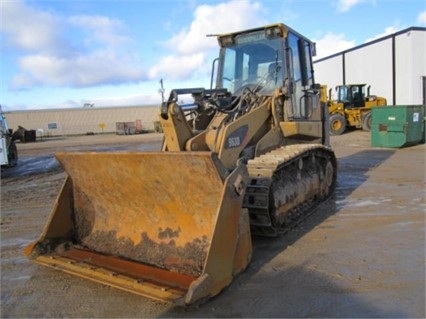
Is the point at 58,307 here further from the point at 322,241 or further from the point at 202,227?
Answer: the point at 322,241

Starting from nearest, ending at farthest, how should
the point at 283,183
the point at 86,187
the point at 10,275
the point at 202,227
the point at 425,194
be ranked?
the point at 202,227, the point at 10,275, the point at 86,187, the point at 283,183, the point at 425,194

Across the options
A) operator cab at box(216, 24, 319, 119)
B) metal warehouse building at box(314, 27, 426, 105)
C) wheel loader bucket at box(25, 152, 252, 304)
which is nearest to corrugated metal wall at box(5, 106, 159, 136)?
metal warehouse building at box(314, 27, 426, 105)

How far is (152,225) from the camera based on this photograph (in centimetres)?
485

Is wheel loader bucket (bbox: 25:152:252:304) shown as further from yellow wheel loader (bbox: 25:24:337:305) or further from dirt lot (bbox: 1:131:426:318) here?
dirt lot (bbox: 1:131:426:318)

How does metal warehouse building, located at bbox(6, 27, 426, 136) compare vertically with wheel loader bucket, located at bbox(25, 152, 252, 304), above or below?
above

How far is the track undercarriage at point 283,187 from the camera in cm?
523

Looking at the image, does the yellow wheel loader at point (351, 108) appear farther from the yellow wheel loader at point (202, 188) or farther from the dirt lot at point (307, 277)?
the yellow wheel loader at point (202, 188)

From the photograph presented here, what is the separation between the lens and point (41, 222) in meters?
7.25

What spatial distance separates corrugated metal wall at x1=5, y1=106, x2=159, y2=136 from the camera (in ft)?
167

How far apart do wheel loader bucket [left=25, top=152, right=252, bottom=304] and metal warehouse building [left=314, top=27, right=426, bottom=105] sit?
2384 cm

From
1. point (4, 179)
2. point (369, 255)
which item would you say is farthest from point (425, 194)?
point (4, 179)

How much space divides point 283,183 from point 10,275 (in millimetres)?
3462

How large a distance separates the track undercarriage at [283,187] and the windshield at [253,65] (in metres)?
1.17

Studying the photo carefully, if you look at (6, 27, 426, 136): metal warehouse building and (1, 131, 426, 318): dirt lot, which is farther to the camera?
(6, 27, 426, 136): metal warehouse building
